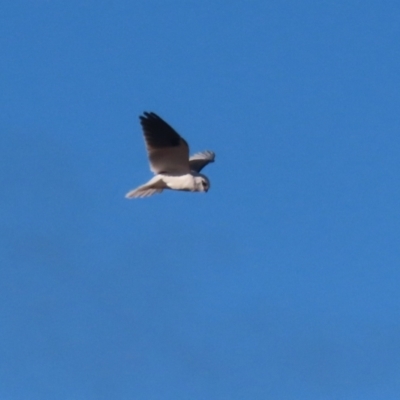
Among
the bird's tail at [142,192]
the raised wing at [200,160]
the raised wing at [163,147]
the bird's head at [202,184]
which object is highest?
the raised wing at [200,160]

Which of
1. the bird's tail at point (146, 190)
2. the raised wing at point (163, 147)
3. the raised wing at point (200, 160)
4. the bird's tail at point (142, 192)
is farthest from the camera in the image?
the raised wing at point (200, 160)

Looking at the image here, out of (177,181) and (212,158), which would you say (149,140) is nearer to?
(177,181)

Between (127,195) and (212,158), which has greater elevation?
(212,158)

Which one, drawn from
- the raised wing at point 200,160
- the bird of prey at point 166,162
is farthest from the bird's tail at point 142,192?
the raised wing at point 200,160

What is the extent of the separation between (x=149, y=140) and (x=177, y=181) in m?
0.93

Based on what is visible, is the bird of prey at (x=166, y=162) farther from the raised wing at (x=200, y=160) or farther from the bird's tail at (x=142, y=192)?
the raised wing at (x=200, y=160)

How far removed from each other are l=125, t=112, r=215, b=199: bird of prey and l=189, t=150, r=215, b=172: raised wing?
149 centimetres

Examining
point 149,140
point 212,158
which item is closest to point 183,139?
point 149,140

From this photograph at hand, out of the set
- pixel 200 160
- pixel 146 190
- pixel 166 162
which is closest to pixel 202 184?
pixel 166 162

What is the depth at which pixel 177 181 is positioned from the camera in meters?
32.1

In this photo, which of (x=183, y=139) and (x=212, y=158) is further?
(x=212, y=158)

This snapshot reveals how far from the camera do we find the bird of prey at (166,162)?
31703 millimetres

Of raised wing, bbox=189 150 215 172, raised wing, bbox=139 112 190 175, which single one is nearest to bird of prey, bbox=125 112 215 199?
raised wing, bbox=139 112 190 175

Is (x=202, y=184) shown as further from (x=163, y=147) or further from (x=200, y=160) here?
(x=200, y=160)
